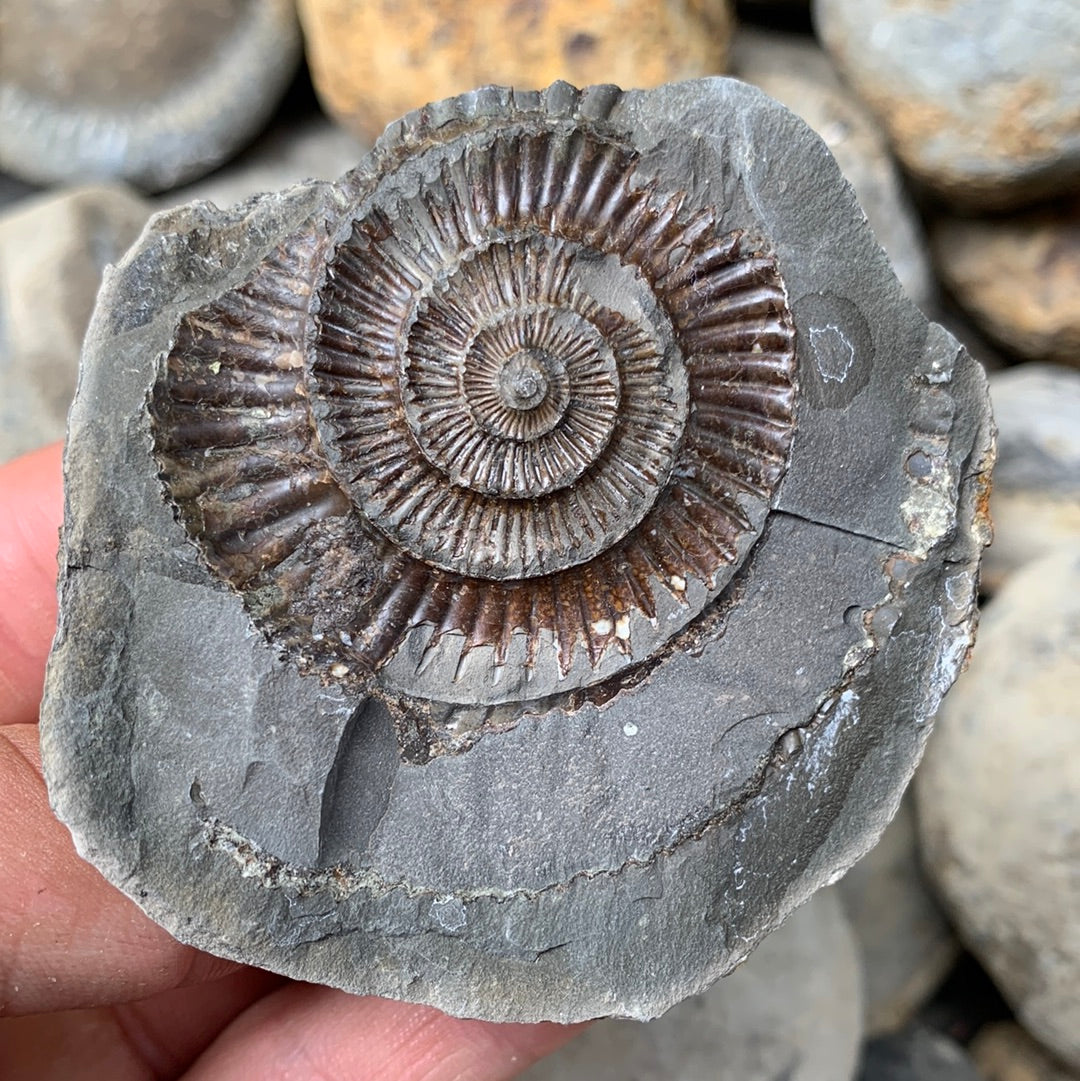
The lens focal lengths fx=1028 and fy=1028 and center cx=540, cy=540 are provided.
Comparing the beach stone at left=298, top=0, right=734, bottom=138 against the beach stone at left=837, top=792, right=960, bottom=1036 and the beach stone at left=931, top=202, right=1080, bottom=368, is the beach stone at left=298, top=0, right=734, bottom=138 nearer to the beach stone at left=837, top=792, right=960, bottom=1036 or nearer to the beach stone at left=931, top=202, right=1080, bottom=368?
the beach stone at left=931, top=202, right=1080, bottom=368

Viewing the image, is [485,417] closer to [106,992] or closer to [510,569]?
[510,569]

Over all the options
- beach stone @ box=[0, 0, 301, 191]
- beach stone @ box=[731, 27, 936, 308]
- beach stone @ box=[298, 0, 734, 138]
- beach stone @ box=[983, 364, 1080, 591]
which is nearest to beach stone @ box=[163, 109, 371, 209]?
beach stone @ box=[0, 0, 301, 191]

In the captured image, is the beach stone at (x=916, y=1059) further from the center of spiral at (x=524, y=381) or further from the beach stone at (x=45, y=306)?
the beach stone at (x=45, y=306)

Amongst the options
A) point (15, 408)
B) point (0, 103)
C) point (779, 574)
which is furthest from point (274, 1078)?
point (0, 103)

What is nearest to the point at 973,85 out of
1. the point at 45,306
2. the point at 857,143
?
the point at 857,143

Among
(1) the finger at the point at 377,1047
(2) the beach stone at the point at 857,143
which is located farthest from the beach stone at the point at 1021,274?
(1) the finger at the point at 377,1047

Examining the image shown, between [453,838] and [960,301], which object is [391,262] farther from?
[960,301]
